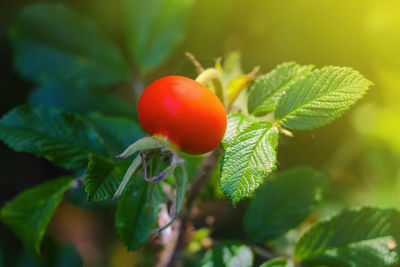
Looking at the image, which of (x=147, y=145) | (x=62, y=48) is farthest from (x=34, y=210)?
(x=62, y=48)

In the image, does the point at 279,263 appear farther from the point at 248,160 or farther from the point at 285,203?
the point at 248,160

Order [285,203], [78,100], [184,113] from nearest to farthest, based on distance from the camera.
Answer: [184,113] < [285,203] < [78,100]

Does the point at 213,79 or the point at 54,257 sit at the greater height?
the point at 213,79

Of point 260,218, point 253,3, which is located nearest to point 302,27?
point 253,3

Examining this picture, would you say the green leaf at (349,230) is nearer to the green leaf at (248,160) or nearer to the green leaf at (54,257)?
the green leaf at (248,160)

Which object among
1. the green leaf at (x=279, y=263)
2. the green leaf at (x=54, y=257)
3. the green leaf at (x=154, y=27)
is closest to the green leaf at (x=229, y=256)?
the green leaf at (x=279, y=263)

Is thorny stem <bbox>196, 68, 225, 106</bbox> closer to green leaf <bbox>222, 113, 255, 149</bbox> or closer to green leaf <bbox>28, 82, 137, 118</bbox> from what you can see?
green leaf <bbox>222, 113, 255, 149</bbox>

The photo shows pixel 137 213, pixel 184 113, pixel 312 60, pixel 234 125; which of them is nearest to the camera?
pixel 184 113
